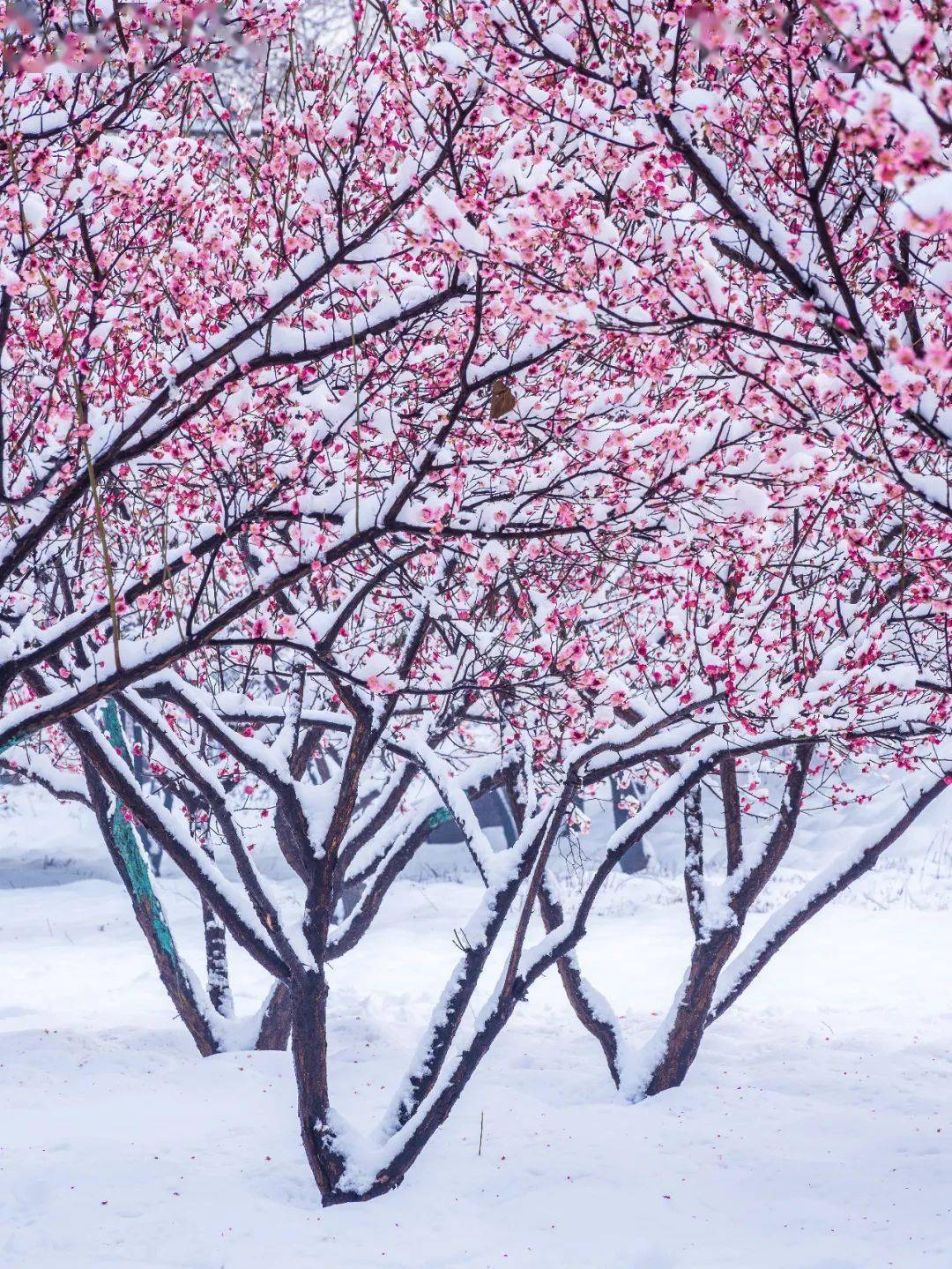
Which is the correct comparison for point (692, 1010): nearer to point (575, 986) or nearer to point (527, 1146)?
point (575, 986)

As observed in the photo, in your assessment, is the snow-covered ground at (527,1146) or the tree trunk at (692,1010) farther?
the tree trunk at (692,1010)

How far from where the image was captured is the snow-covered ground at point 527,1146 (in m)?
4.90

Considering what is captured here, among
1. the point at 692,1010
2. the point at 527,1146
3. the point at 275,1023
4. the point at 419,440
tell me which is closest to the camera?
the point at 419,440

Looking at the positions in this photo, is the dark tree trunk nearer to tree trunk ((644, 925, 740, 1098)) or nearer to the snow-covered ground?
the snow-covered ground

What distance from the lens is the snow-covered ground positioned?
490 cm

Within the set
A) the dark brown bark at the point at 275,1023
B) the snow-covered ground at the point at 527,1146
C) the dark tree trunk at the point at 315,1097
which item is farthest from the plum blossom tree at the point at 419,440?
the dark brown bark at the point at 275,1023

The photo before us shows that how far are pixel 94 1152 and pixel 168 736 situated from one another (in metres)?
2.24

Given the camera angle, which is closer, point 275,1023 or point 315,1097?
point 315,1097

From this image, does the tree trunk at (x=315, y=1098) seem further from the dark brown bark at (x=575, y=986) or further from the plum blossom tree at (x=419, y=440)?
the dark brown bark at (x=575, y=986)

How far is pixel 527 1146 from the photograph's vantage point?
6078mm

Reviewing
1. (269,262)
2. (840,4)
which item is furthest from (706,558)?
(840,4)

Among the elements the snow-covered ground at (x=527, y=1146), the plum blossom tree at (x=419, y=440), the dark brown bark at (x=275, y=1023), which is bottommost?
the snow-covered ground at (x=527, y=1146)

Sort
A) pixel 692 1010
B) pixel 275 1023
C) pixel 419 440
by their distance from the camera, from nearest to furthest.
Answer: pixel 419 440 < pixel 692 1010 < pixel 275 1023

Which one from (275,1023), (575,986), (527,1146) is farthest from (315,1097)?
(275,1023)
